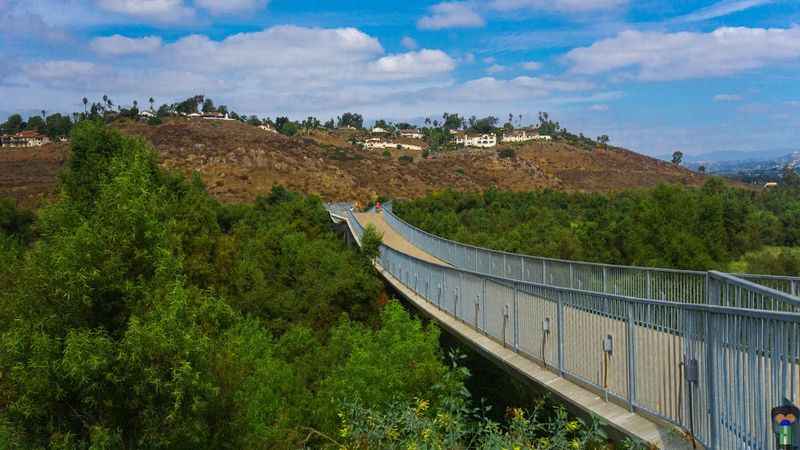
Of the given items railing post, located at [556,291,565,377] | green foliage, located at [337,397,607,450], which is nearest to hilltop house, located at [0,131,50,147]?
railing post, located at [556,291,565,377]

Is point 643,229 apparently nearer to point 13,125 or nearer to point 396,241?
point 396,241

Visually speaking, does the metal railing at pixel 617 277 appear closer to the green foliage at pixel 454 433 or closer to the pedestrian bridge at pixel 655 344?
the pedestrian bridge at pixel 655 344

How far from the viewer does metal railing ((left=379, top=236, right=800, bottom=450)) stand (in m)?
5.31

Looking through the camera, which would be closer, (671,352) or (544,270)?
(671,352)

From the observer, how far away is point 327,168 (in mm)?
109188

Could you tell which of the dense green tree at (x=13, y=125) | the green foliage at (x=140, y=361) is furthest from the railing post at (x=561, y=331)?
the dense green tree at (x=13, y=125)

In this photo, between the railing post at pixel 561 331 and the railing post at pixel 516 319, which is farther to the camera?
the railing post at pixel 516 319

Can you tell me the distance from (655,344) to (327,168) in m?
103

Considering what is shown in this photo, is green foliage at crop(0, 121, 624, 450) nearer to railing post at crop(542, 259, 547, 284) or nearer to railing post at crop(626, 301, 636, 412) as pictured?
railing post at crop(626, 301, 636, 412)

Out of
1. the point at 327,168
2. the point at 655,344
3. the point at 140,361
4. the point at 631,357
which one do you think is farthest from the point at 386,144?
the point at 655,344

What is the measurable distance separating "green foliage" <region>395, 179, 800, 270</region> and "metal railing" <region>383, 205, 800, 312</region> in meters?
17.1

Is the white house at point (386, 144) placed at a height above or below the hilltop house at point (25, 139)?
below

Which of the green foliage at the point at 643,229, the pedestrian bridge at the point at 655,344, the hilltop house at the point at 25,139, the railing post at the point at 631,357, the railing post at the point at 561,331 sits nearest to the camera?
the pedestrian bridge at the point at 655,344

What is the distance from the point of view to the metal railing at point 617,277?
436 inches
